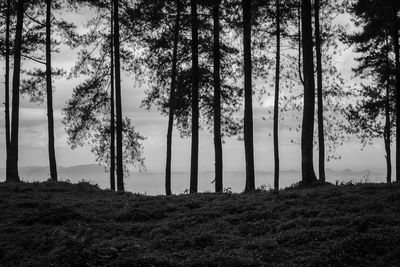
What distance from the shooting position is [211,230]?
1098 centimetres

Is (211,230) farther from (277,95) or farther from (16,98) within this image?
(277,95)

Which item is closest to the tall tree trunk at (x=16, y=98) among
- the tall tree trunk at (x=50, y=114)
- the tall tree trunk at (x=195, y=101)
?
the tall tree trunk at (x=50, y=114)

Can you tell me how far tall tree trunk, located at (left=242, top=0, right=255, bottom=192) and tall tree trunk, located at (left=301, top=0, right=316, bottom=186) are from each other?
269cm

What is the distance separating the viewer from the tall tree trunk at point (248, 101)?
19359 millimetres

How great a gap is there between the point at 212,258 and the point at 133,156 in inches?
708

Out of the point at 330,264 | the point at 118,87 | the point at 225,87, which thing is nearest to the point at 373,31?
the point at 225,87

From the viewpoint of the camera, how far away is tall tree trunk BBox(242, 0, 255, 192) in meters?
19.4

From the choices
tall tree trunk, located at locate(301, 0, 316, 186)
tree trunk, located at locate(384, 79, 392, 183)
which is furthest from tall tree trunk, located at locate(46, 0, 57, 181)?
tree trunk, located at locate(384, 79, 392, 183)

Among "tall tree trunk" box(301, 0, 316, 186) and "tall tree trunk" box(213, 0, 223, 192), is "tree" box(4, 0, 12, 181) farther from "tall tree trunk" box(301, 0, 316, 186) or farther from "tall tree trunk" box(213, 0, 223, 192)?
"tall tree trunk" box(301, 0, 316, 186)

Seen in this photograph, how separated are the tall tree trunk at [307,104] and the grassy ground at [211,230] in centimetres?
260

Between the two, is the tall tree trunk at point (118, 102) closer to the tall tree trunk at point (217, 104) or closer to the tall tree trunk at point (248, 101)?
the tall tree trunk at point (217, 104)

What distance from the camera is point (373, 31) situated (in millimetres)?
27328

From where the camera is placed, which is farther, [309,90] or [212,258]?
[309,90]

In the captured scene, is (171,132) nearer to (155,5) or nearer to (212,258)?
(155,5)
